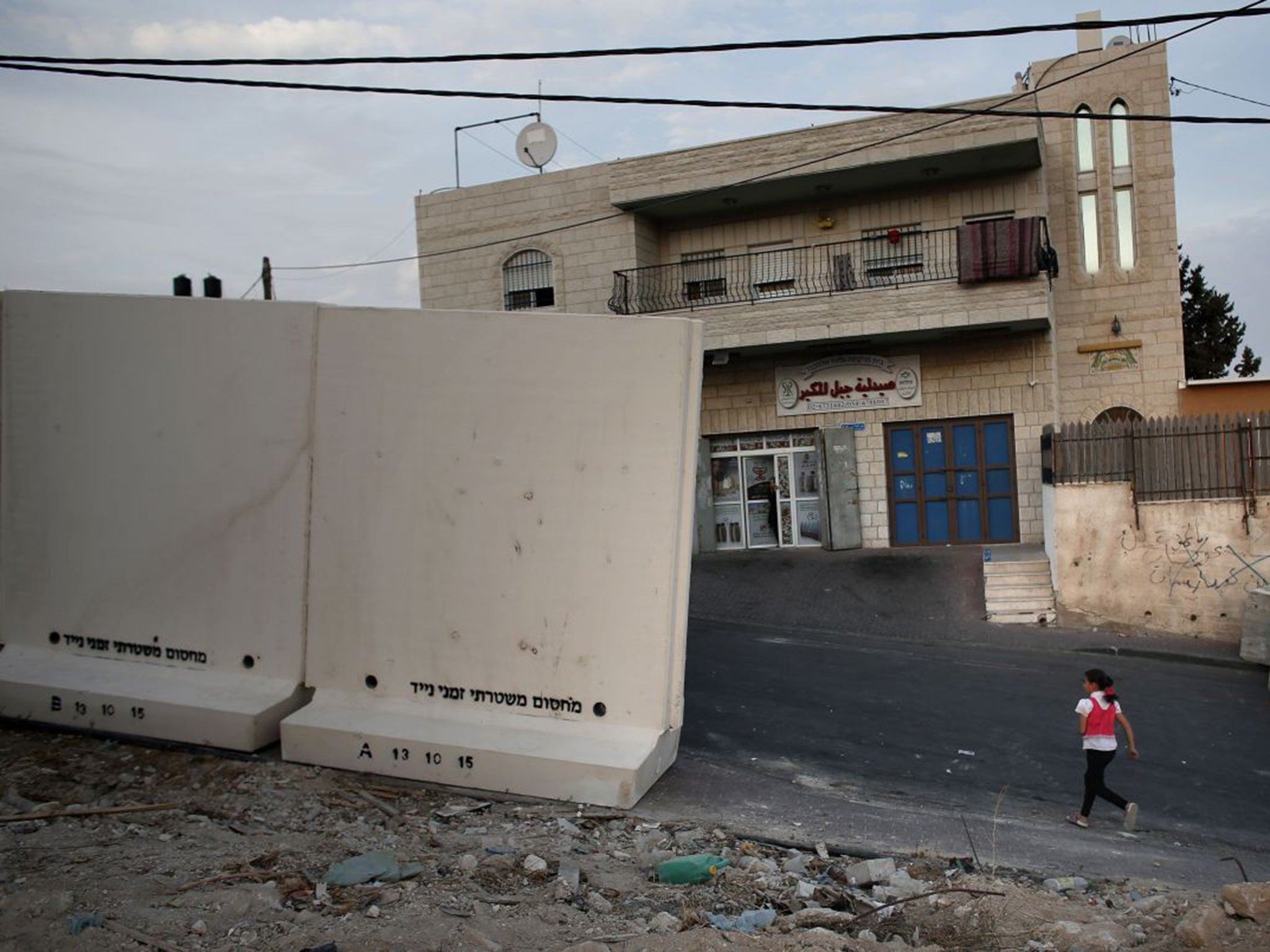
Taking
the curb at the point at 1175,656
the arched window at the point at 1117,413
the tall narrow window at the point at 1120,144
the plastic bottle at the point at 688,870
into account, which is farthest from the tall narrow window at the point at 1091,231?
the plastic bottle at the point at 688,870

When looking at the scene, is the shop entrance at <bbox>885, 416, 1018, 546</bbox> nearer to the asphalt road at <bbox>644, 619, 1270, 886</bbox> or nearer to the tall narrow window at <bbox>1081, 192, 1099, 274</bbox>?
the tall narrow window at <bbox>1081, 192, 1099, 274</bbox>

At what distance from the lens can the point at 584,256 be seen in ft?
79.1

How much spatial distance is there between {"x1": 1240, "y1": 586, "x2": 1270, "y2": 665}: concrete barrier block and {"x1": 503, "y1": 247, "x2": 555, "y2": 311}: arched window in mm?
15126

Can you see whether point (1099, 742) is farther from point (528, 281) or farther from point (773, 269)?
point (528, 281)

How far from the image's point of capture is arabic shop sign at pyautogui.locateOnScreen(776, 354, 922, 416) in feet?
73.3

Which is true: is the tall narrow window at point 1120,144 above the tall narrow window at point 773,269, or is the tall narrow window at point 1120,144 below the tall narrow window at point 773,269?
above

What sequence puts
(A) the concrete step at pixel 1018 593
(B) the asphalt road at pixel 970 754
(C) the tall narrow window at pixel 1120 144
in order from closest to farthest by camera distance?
(B) the asphalt road at pixel 970 754
(A) the concrete step at pixel 1018 593
(C) the tall narrow window at pixel 1120 144

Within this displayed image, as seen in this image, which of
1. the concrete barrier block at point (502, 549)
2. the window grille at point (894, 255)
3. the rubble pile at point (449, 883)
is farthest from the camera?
the window grille at point (894, 255)

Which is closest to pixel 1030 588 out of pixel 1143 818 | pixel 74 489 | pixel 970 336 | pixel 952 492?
pixel 952 492

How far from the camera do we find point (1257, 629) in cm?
1496

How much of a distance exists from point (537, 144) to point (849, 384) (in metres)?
9.00

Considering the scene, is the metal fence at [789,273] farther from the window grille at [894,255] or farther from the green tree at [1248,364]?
the green tree at [1248,364]

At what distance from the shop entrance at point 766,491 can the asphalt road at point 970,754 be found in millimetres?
7711

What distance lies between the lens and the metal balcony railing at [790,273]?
21.9 m
